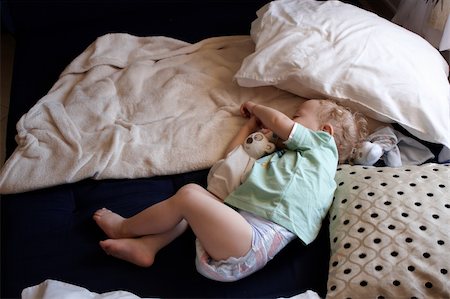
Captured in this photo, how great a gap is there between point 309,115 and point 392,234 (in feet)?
1.42

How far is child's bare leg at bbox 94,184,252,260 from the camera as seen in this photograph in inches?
42.5

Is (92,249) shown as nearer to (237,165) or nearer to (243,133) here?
(237,165)

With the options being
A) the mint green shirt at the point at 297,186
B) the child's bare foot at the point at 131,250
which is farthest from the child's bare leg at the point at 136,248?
the mint green shirt at the point at 297,186

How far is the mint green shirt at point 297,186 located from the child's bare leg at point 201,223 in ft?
0.25

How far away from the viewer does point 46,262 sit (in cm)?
115

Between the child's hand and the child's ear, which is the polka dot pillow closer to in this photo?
the child's ear

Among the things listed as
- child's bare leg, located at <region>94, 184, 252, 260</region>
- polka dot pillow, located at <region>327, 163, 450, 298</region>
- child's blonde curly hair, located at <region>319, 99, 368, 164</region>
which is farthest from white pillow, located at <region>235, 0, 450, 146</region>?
child's bare leg, located at <region>94, 184, 252, 260</region>

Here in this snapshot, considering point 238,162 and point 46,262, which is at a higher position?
point 238,162

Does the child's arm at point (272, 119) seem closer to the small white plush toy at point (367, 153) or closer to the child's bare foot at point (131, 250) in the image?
the small white plush toy at point (367, 153)

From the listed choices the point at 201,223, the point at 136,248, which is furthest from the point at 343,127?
the point at 136,248

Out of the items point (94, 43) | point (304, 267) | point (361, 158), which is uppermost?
point (94, 43)

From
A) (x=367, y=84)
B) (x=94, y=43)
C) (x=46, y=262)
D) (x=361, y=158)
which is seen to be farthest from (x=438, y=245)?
(x=94, y=43)

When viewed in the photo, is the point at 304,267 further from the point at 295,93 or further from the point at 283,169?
the point at 295,93

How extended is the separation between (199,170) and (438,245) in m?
0.66
